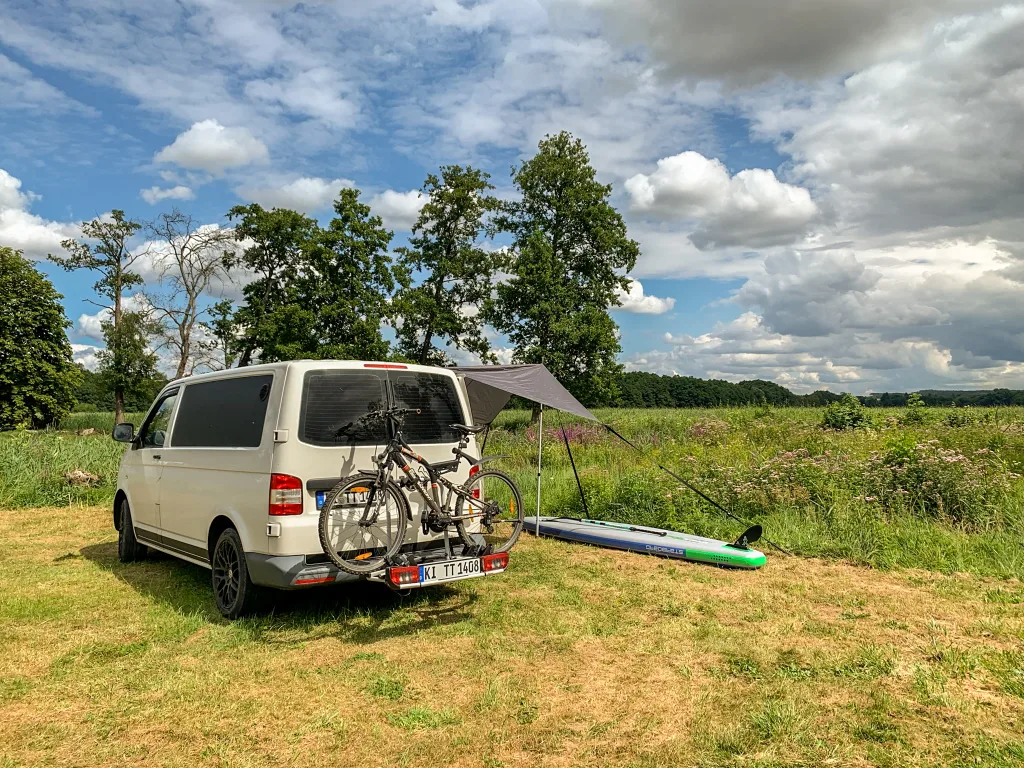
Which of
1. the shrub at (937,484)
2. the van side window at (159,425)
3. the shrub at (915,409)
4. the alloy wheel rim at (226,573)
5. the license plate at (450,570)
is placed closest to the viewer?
the license plate at (450,570)

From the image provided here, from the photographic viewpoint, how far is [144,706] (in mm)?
3953

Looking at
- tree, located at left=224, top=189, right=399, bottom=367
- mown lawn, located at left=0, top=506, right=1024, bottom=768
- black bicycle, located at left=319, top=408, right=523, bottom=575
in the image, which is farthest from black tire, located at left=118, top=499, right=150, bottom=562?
tree, located at left=224, top=189, right=399, bottom=367

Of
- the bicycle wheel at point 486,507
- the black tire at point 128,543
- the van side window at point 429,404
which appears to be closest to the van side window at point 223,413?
the van side window at point 429,404

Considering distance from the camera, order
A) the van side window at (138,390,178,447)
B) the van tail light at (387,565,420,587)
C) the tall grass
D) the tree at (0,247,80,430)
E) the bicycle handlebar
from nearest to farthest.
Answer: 1. the van tail light at (387,565,420,587)
2. the bicycle handlebar
3. the van side window at (138,390,178,447)
4. the tall grass
5. the tree at (0,247,80,430)

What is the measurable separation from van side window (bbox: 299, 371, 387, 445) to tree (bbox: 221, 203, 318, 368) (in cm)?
2968

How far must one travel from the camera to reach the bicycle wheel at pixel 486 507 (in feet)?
18.7

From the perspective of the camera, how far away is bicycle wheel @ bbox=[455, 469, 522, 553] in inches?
224

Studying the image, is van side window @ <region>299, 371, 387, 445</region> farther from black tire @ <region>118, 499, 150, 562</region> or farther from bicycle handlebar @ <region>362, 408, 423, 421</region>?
black tire @ <region>118, 499, 150, 562</region>

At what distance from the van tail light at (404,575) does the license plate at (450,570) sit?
0.05 meters

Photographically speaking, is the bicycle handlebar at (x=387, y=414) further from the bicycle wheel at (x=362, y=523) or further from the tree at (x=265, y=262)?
the tree at (x=265, y=262)

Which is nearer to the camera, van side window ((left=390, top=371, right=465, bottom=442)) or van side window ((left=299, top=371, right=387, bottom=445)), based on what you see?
van side window ((left=299, top=371, right=387, bottom=445))

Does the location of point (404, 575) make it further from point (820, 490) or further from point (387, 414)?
point (820, 490)

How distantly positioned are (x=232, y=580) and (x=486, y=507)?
2.16 meters

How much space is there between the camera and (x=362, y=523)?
16.8 feet
